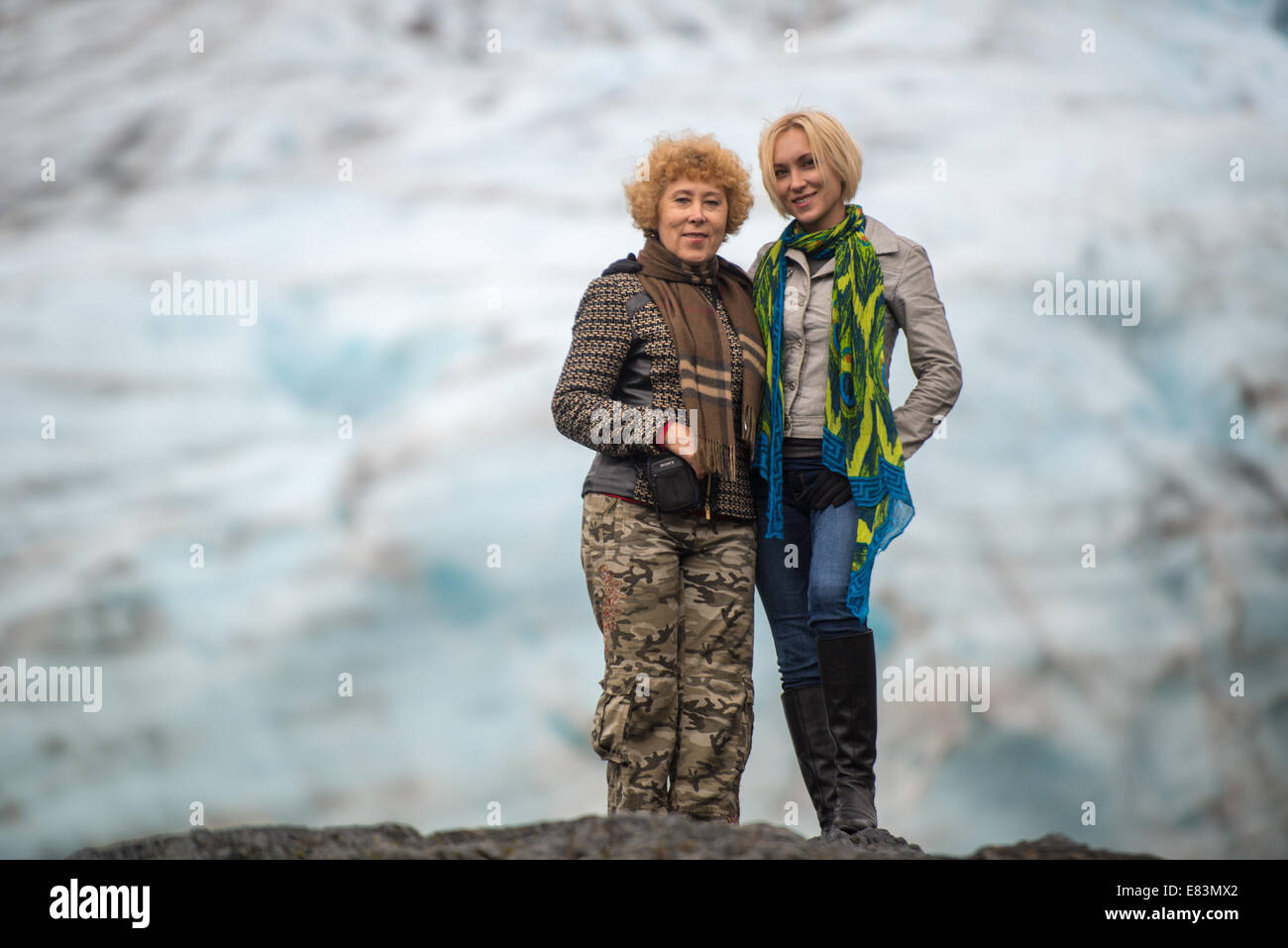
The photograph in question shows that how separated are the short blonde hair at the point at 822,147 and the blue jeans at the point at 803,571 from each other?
0.63m

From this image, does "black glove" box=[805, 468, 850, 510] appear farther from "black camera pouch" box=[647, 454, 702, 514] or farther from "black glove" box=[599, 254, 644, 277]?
"black glove" box=[599, 254, 644, 277]

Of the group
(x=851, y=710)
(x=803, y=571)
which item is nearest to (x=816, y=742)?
(x=851, y=710)

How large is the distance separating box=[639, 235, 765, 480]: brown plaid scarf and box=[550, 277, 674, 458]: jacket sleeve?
8 cm

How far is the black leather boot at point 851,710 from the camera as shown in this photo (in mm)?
2436

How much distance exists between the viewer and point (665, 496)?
96.8 inches

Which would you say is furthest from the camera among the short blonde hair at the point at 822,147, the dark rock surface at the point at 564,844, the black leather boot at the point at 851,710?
the short blonde hair at the point at 822,147

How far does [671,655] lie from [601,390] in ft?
1.90

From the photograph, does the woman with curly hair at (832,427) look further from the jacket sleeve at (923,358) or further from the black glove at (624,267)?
the black glove at (624,267)

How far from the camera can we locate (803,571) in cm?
258

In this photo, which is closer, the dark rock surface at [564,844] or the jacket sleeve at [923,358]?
the dark rock surface at [564,844]

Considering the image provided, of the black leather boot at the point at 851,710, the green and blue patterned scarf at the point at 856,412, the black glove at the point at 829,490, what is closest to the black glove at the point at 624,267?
the green and blue patterned scarf at the point at 856,412
